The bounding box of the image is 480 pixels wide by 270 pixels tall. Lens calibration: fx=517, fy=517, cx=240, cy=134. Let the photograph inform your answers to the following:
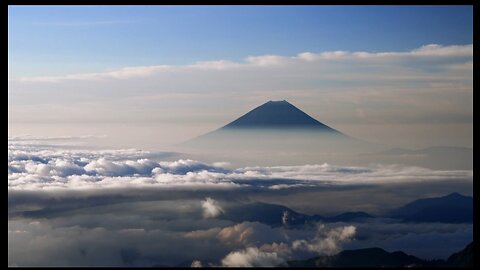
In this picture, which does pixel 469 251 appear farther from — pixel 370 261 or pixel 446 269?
pixel 446 269

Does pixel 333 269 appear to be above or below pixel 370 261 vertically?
above

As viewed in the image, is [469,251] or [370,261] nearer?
[469,251]
